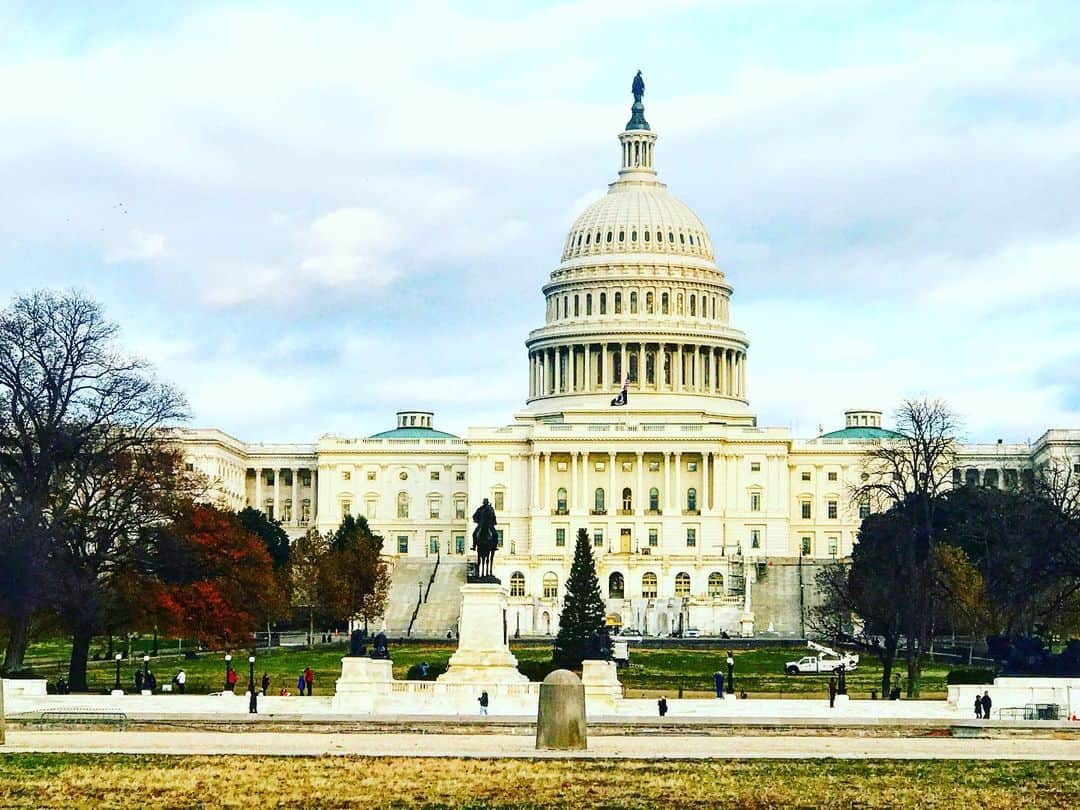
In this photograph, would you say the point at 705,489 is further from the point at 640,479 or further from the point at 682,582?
the point at 682,582

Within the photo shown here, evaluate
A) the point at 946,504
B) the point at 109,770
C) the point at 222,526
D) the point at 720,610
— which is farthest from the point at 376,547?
the point at 109,770

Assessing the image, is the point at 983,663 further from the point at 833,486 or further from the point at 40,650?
the point at 833,486

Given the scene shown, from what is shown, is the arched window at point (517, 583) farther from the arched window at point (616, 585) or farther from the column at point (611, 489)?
the column at point (611, 489)

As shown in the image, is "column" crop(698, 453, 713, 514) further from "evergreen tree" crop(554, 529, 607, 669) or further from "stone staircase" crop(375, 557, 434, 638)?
"evergreen tree" crop(554, 529, 607, 669)

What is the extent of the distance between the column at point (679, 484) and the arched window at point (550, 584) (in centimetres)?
1537

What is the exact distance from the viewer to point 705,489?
176 m

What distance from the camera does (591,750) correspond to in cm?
5262

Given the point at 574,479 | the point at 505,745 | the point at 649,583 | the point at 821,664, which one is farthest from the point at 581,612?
the point at 574,479

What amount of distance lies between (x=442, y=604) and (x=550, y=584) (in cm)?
1352

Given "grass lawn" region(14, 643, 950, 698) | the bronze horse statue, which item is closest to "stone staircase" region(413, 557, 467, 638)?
"grass lawn" region(14, 643, 950, 698)

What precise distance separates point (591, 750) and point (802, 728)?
8.58 m

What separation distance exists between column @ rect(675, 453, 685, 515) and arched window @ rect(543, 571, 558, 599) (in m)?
15.4

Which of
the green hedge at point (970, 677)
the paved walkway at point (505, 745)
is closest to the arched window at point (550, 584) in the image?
the green hedge at point (970, 677)

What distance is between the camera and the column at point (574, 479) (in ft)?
576
